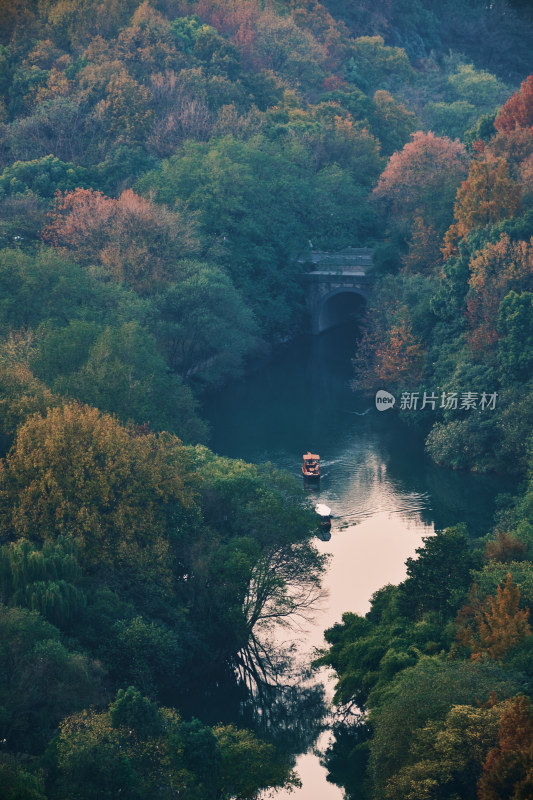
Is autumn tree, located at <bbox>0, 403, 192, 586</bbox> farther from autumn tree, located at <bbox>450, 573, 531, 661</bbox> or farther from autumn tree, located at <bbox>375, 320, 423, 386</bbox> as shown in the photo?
autumn tree, located at <bbox>375, 320, 423, 386</bbox>

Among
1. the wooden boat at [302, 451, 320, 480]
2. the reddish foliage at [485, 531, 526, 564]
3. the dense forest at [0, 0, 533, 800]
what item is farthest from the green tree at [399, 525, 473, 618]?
the wooden boat at [302, 451, 320, 480]

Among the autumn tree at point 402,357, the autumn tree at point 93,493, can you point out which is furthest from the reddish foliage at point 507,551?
the autumn tree at point 402,357

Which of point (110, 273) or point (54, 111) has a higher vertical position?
point (54, 111)

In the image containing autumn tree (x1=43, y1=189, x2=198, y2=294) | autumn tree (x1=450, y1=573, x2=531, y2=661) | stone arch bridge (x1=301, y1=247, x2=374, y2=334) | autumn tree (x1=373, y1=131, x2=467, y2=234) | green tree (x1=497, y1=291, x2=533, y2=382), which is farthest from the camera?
stone arch bridge (x1=301, y1=247, x2=374, y2=334)

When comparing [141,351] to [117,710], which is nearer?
[117,710]

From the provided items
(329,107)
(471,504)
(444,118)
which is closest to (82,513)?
(471,504)

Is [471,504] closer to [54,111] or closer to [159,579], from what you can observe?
[159,579]
